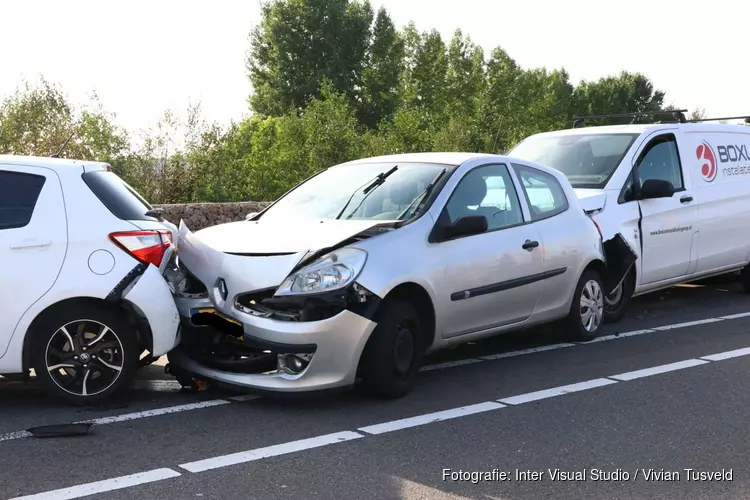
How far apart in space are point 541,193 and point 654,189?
1969 millimetres

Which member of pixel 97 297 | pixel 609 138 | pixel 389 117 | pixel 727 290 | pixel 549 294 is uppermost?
pixel 389 117

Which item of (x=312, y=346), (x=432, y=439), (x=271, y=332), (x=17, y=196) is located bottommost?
(x=432, y=439)

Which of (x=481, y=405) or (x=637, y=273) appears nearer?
(x=481, y=405)

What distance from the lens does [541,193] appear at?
7715mm

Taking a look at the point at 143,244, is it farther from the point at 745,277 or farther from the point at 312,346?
the point at 745,277

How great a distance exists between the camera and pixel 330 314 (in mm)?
5668

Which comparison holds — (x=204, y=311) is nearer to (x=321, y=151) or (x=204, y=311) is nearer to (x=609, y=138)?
(x=609, y=138)

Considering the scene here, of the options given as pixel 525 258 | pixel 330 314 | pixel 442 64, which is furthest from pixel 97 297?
pixel 442 64

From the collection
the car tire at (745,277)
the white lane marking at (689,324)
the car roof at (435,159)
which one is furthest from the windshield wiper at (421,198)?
the car tire at (745,277)

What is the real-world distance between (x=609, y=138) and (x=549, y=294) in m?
2.91

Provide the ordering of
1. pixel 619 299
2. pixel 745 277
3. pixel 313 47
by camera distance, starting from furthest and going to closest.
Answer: pixel 313 47
pixel 745 277
pixel 619 299

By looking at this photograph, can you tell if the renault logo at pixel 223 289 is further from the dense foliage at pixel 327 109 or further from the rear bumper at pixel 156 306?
the dense foliage at pixel 327 109

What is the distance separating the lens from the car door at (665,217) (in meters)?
9.25

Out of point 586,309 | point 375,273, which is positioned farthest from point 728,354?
point 375,273
